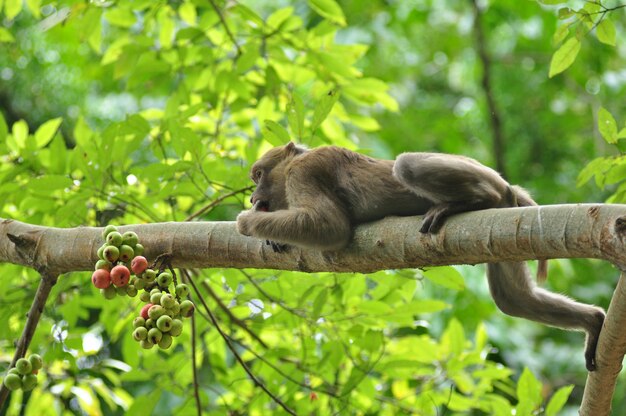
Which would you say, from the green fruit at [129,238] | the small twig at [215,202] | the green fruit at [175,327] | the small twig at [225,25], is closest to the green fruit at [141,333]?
the green fruit at [175,327]

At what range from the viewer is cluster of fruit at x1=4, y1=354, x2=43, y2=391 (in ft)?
11.6

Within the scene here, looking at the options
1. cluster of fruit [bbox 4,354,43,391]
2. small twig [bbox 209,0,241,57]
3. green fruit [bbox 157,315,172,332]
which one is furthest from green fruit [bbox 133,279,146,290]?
small twig [bbox 209,0,241,57]

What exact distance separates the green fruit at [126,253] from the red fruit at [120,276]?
0.48 ft

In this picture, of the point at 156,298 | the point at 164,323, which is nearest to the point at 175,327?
the point at 164,323

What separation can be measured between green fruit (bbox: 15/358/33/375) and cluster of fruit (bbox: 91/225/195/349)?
508 mm

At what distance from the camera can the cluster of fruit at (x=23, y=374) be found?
3535 mm

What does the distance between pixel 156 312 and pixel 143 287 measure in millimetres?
199

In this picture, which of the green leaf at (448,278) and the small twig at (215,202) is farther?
the small twig at (215,202)

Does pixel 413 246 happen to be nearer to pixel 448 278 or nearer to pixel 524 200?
pixel 448 278

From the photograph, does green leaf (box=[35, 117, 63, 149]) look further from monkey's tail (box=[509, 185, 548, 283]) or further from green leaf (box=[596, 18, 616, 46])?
green leaf (box=[596, 18, 616, 46])

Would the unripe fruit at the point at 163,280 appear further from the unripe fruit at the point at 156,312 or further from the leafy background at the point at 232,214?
the leafy background at the point at 232,214

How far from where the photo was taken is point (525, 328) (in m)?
11.2

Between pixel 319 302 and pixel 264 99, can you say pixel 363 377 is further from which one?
pixel 264 99

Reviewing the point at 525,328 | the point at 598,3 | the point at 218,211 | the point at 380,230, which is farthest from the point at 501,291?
the point at 525,328
